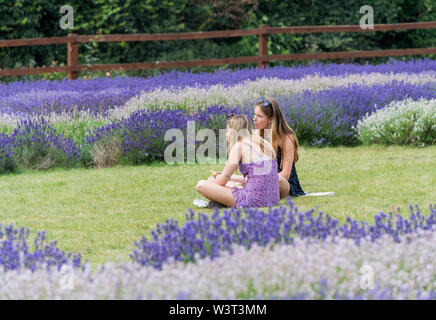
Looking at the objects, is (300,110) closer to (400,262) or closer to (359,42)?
(400,262)

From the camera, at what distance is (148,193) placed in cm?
700

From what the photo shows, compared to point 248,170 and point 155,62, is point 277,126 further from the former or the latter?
point 155,62

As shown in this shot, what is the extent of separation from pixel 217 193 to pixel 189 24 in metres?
13.6

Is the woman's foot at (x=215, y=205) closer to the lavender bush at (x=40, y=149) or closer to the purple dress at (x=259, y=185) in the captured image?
the purple dress at (x=259, y=185)

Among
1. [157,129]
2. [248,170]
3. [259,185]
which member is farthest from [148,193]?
[157,129]

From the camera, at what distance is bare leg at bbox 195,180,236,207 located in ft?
20.4

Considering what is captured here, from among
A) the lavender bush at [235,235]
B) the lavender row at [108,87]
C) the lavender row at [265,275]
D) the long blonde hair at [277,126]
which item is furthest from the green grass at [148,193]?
the lavender row at [108,87]

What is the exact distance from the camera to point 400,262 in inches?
142

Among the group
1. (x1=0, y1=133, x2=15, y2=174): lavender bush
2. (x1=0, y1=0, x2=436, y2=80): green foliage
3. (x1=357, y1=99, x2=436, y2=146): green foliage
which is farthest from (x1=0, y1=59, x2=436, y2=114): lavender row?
(x1=0, y1=0, x2=436, y2=80): green foliage

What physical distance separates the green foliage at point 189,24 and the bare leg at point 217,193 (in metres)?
10.6

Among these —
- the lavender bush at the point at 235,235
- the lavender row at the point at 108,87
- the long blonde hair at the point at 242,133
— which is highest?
the long blonde hair at the point at 242,133

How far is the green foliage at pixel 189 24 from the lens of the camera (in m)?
17.3

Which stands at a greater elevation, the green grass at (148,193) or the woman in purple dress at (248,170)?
the woman in purple dress at (248,170)
